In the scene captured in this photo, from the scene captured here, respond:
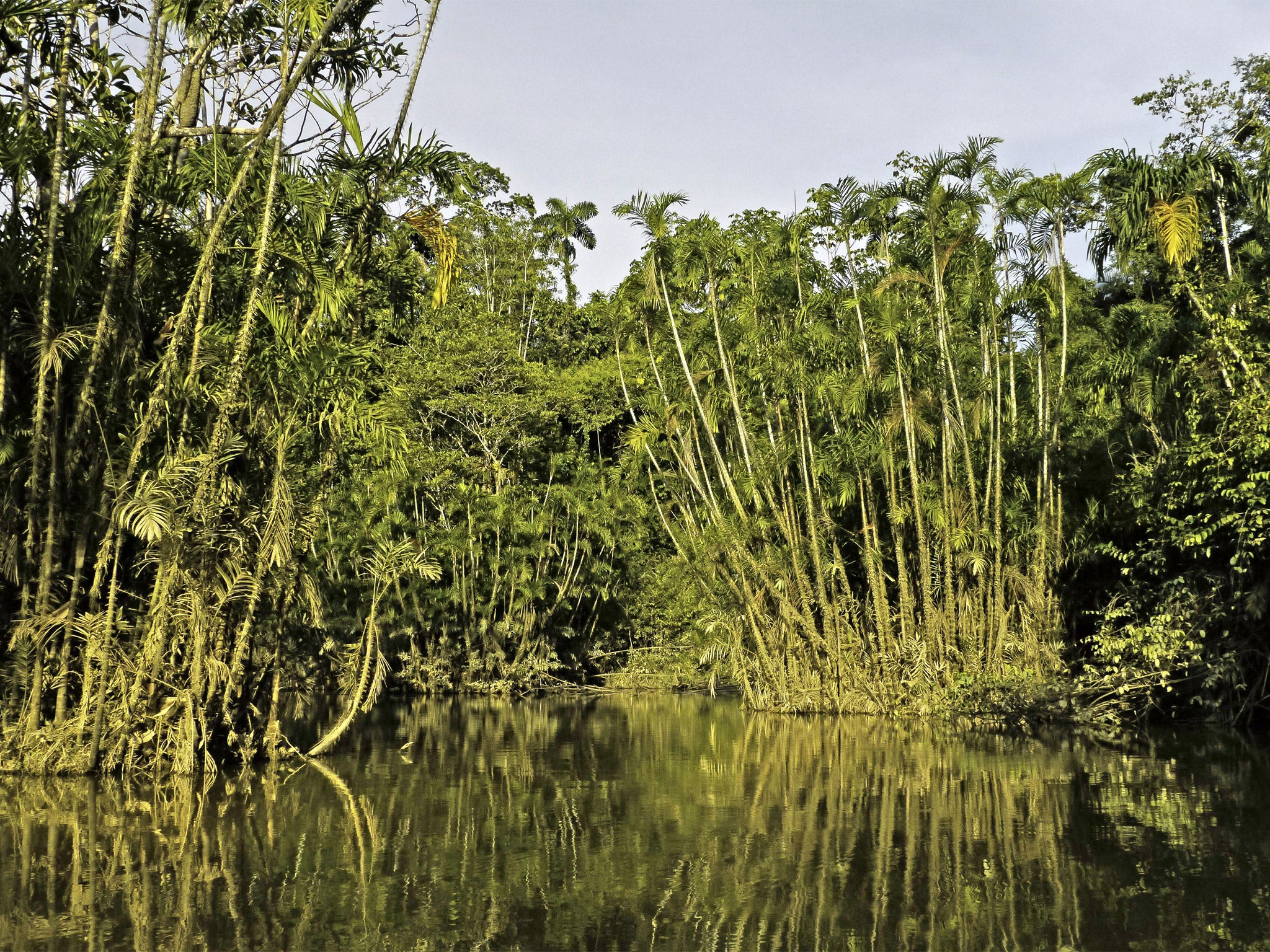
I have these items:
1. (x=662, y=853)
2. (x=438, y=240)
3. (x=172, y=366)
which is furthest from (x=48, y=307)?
(x=662, y=853)

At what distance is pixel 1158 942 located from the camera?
19.2 ft

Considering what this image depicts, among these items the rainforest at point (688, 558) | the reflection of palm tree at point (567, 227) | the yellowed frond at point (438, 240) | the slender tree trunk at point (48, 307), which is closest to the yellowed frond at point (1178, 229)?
the rainforest at point (688, 558)

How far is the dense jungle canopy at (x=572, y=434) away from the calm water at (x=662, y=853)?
2233mm

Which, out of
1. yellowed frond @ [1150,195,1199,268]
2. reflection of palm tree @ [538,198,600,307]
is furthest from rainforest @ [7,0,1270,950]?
reflection of palm tree @ [538,198,600,307]

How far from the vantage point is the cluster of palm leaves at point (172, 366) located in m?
11.5

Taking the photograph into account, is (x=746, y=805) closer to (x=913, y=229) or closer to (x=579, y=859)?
(x=579, y=859)

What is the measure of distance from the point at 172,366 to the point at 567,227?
3105 centimetres

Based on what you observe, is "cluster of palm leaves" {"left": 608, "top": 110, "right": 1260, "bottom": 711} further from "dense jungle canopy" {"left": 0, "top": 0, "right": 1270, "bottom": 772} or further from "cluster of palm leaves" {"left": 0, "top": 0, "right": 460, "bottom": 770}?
"cluster of palm leaves" {"left": 0, "top": 0, "right": 460, "bottom": 770}

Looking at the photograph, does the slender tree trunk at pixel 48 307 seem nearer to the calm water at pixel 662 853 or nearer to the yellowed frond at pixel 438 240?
the calm water at pixel 662 853

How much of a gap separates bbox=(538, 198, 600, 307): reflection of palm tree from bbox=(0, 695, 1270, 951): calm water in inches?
1147

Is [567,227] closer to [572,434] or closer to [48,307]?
[572,434]

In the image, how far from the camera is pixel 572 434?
31562mm

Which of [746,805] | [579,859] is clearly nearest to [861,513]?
[746,805]

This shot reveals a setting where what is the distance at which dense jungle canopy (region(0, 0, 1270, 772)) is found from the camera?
11727 mm
